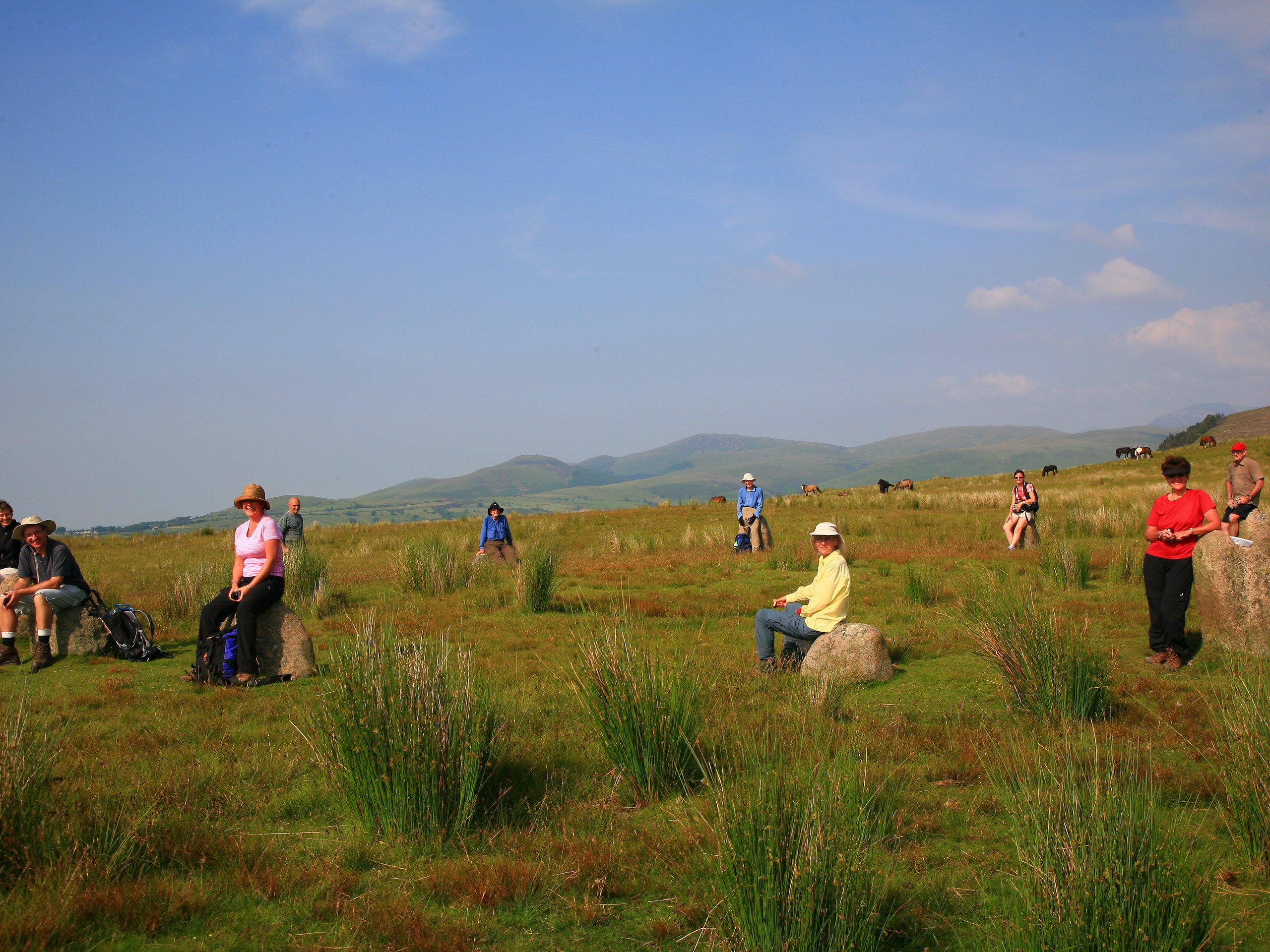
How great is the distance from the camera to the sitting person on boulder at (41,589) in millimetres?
9500

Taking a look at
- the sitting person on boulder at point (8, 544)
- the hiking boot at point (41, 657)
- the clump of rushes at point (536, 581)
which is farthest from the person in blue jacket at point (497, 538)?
the hiking boot at point (41, 657)

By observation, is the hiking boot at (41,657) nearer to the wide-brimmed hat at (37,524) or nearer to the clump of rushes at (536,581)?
the wide-brimmed hat at (37,524)

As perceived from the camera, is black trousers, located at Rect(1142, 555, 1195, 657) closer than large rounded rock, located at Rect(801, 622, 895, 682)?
No

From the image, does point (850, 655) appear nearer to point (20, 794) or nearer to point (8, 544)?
point (20, 794)

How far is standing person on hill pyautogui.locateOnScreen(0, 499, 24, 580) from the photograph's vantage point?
429 inches

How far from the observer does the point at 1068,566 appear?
12.7 meters

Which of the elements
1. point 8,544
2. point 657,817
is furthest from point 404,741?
point 8,544

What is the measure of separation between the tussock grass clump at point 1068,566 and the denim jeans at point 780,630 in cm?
650

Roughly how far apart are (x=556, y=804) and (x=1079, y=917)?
297cm

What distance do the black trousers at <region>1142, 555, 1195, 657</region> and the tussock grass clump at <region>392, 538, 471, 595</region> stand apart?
10.3 meters

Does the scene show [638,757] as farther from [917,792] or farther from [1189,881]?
[1189,881]

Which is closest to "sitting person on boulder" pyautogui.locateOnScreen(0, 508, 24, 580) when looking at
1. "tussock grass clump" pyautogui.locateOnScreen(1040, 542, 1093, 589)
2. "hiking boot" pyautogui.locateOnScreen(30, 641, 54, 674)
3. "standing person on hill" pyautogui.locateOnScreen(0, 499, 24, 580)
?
"standing person on hill" pyautogui.locateOnScreen(0, 499, 24, 580)

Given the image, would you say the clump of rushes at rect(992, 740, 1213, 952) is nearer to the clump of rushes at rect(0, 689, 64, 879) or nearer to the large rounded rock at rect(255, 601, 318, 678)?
the clump of rushes at rect(0, 689, 64, 879)

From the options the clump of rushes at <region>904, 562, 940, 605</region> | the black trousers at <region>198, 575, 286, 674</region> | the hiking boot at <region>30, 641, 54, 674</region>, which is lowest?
the clump of rushes at <region>904, 562, 940, 605</region>
